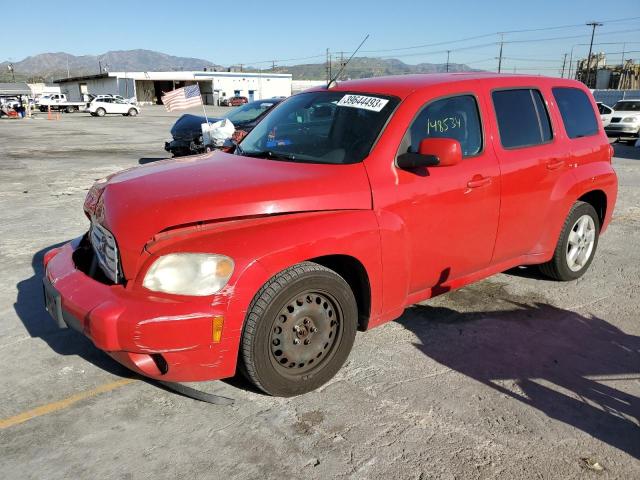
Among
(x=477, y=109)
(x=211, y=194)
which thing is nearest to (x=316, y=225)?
(x=211, y=194)

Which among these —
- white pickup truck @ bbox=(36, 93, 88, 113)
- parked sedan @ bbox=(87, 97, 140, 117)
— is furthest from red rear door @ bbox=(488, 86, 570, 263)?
white pickup truck @ bbox=(36, 93, 88, 113)

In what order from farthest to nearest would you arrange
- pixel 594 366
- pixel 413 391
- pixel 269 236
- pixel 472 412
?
1. pixel 594 366
2. pixel 413 391
3. pixel 472 412
4. pixel 269 236

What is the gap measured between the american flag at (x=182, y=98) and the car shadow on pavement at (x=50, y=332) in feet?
17.8

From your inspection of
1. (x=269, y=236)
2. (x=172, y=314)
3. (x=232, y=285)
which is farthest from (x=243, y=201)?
(x=172, y=314)

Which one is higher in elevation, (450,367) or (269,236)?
(269,236)

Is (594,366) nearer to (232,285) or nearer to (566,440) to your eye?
(566,440)

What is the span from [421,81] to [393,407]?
2.23m

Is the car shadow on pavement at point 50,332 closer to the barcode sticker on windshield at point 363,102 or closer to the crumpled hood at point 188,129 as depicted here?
the barcode sticker on windshield at point 363,102

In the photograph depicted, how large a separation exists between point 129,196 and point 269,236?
2.83 ft

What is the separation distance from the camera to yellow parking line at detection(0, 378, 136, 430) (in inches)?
112

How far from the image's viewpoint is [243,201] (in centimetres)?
286

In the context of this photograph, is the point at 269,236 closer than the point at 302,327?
Yes

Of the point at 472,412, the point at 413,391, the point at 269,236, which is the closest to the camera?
the point at 269,236

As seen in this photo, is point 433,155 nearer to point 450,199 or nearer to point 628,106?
point 450,199
